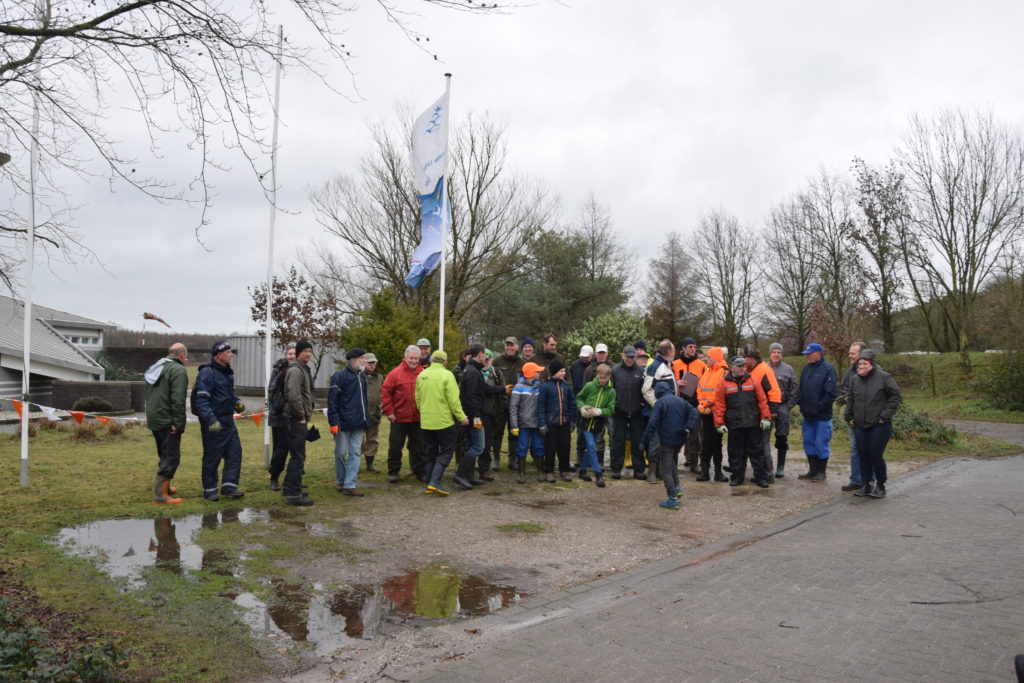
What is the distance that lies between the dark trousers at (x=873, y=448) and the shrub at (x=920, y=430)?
646 centimetres

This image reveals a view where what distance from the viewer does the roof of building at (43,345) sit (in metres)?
23.2

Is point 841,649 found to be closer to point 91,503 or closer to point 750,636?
point 750,636

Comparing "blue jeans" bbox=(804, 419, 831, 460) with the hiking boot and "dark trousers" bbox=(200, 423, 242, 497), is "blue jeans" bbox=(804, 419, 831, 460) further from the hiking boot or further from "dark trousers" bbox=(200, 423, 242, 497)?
"dark trousers" bbox=(200, 423, 242, 497)

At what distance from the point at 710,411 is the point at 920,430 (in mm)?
7596

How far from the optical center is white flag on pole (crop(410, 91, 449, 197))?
13.1 meters

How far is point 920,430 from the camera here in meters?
15.7

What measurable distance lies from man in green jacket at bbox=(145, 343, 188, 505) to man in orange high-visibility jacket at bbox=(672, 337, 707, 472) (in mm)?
7169

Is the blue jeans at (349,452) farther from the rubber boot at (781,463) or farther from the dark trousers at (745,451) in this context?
the rubber boot at (781,463)

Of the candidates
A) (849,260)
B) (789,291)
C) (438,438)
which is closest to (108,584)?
(438,438)

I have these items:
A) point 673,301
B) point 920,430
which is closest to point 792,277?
point 673,301

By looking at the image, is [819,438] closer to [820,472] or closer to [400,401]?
[820,472]

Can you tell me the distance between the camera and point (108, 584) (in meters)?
5.62

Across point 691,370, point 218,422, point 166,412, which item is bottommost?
point 218,422

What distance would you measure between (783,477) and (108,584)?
9550 mm
